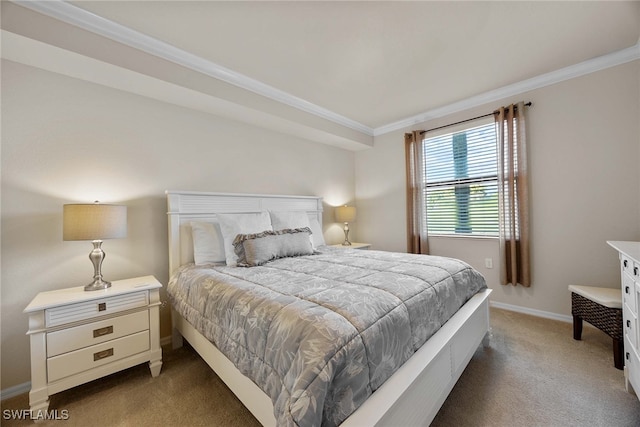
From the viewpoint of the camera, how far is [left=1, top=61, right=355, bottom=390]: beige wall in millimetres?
1765

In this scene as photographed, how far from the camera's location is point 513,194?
2.76 m

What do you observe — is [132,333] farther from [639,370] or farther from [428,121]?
[428,121]

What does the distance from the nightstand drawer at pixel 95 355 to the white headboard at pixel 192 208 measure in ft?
2.10

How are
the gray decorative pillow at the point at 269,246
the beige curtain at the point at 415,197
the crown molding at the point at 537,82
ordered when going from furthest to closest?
the beige curtain at the point at 415,197
the crown molding at the point at 537,82
the gray decorative pillow at the point at 269,246

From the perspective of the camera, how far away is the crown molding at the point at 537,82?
2.26 metres

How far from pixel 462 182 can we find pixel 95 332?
3.81m

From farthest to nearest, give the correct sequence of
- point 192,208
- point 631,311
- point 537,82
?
point 537,82
point 192,208
point 631,311

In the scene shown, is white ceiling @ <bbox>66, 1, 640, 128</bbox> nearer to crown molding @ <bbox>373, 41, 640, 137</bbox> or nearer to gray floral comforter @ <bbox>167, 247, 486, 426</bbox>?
crown molding @ <bbox>373, 41, 640, 137</bbox>

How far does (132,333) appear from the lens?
Answer: 1794 millimetres

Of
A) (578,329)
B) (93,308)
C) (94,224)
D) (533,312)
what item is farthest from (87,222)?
(533,312)

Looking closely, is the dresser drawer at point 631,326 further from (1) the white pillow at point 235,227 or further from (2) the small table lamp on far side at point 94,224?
(2) the small table lamp on far side at point 94,224

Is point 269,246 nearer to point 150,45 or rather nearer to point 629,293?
point 150,45

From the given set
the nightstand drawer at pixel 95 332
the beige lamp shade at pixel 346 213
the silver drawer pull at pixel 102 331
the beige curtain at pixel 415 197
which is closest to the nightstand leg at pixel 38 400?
the nightstand drawer at pixel 95 332

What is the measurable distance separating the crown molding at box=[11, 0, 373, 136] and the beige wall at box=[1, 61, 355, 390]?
483 millimetres
